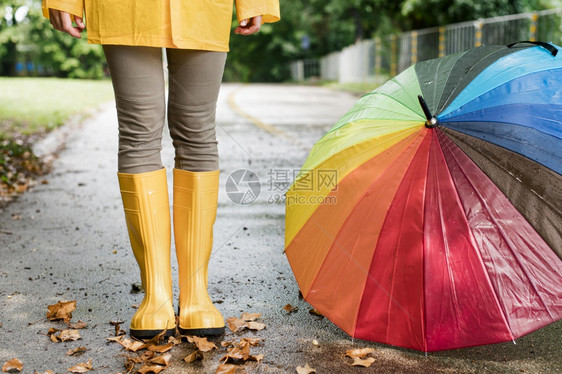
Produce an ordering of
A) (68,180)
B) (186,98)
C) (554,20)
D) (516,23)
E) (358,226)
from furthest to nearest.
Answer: (516,23) → (554,20) → (68,180) → (186,98) → (358,226)

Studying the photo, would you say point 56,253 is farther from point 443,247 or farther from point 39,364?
point 443,247

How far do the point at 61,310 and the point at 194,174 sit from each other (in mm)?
878

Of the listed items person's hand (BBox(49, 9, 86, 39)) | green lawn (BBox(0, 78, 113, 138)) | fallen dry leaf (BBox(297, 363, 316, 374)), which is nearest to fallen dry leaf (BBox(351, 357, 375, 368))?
fallen dry leaf (BBox(297, 363, 316, 374))

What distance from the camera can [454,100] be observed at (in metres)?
2.34

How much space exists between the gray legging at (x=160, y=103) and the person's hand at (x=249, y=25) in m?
0.15

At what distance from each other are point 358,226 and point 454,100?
23.2 inches

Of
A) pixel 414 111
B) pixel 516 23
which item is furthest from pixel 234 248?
pixel 516 23

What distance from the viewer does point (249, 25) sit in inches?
101

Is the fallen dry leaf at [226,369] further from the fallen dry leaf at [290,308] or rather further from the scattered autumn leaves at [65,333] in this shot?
the fallen dry leaf at [290,308]

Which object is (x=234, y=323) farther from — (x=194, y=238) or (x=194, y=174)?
(x=194, y=174)

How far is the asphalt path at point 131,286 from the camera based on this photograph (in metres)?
2.30

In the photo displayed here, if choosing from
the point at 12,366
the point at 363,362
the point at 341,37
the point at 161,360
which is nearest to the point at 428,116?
the point at 363,362

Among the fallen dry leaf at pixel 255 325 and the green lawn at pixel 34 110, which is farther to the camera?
the green lawn at pixel 34 110

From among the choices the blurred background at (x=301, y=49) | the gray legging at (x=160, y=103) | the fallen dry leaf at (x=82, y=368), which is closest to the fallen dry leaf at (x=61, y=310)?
the fallen dry leaf at (x=82, y=368)
